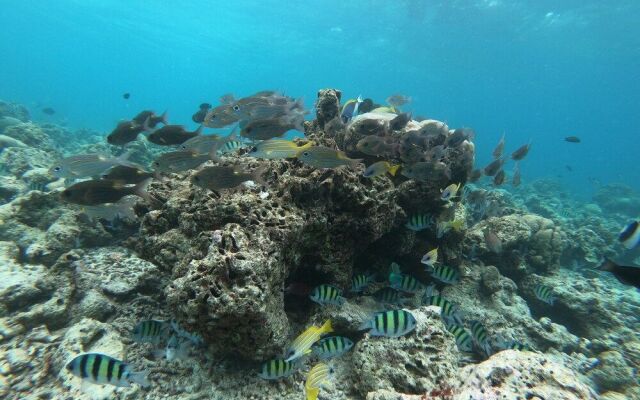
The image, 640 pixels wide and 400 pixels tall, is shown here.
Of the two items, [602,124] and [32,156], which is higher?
[602,124]

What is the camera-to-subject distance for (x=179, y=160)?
4906 millimetres

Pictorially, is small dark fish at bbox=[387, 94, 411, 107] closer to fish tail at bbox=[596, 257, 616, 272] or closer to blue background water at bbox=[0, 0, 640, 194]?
fish tail at bbox=[596, 257, 616, 272]

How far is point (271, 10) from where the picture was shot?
45469 mm

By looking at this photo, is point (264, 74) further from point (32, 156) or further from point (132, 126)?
point (132, 126)

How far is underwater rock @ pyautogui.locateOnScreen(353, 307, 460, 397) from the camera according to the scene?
371cm

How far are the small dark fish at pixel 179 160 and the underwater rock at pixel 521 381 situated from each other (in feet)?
14.0

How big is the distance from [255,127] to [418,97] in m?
107

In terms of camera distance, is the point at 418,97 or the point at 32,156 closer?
the point at 32,156

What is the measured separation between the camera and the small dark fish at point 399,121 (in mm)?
6543

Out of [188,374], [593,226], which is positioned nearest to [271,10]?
[593,226]

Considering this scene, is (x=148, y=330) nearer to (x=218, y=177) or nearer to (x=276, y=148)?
(x=218, y=177)

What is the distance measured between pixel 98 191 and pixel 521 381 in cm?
565

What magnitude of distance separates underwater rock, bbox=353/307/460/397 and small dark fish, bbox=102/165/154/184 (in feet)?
14.2

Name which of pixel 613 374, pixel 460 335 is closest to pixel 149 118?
pixel 460 335
